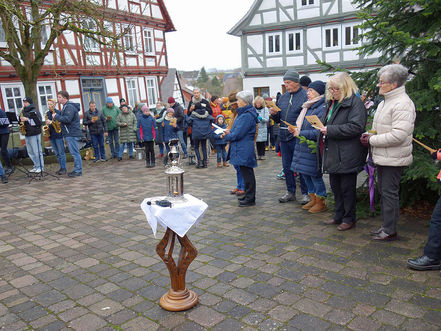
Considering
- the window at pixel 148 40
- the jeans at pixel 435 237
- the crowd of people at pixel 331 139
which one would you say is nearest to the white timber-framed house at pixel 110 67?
the window at pixel 148 40

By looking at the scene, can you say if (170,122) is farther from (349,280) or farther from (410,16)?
(349,280)

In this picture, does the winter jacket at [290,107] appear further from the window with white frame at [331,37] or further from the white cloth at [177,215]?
the window with white frame at [331,37]

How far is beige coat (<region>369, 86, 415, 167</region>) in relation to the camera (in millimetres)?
4078

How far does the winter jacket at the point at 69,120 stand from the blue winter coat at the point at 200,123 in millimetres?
2829

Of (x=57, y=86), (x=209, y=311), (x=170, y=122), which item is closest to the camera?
(x=209, y=311)

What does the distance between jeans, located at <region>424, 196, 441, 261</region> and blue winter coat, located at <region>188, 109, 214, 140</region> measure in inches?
268

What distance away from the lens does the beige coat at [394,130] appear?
408 cm

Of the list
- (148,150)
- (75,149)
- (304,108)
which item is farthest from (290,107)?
(75,149)

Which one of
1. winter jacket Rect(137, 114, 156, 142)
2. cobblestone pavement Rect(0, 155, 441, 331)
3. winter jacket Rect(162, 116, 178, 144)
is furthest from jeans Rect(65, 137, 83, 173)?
cobblestone pavement Rect(0, 155, 441, 331)

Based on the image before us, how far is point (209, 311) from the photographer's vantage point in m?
3.21

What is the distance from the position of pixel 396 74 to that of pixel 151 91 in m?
21.1

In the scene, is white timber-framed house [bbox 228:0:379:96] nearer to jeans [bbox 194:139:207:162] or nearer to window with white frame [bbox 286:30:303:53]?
window with white frame [bbox 286:30:303:53]

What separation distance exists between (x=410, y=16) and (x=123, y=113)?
9257mm

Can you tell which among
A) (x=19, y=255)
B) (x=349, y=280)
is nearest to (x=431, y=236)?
(x=349, y=280)
